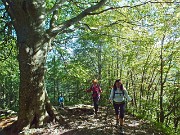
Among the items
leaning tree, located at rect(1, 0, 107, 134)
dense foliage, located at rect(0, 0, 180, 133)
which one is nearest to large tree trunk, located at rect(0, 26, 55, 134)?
leaning tree, located at rect(1, 0, 107, 134)

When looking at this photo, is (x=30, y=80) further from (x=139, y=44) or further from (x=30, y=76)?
(x=139, y=44)

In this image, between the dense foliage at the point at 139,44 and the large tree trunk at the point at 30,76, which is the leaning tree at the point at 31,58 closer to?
the large tree trunk at the point at 30,76

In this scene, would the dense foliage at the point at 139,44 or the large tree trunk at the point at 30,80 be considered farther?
the dense foliage at the point at 139,44

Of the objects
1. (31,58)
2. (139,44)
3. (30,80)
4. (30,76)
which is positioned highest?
(139,44)

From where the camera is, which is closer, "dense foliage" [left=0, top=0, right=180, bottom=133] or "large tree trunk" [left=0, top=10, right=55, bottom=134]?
"large tree trunk" [left=0, top=10, right=55, bottom=134]

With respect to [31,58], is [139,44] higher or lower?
higher

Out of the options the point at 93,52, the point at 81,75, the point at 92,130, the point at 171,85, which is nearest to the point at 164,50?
the point at 171,85

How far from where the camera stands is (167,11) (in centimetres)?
1286

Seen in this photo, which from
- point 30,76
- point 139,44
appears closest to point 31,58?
point 30,76

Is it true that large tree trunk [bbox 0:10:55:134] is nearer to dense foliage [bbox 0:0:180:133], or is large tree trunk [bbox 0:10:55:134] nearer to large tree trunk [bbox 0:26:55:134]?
large tree trunk [bbox 0:26:55:134]

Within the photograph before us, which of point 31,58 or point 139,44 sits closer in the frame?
point 31,58

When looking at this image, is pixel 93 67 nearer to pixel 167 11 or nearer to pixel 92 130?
pixel 167 11

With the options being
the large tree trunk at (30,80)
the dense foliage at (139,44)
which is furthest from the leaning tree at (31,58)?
the dense foliage at (139,44)

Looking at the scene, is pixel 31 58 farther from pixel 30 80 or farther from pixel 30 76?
pixel 30 80
